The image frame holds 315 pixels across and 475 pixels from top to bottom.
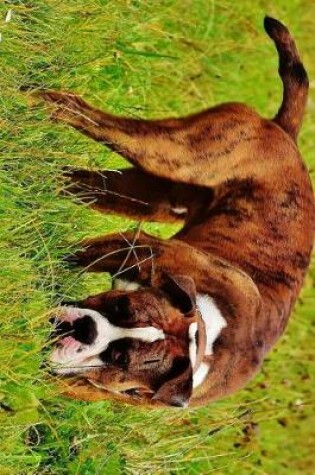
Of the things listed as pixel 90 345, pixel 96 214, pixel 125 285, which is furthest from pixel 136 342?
Answer: pixel 96 214

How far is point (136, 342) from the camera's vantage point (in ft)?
11.0

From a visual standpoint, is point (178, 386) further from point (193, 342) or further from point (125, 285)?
point (125, 285)

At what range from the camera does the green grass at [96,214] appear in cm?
336

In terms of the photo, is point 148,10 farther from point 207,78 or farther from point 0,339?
point 0,339

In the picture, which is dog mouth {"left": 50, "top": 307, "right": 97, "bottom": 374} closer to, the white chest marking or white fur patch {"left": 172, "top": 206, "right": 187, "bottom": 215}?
the white chest marking

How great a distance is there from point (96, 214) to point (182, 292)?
29.7 inches

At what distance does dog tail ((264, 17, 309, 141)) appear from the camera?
433cm

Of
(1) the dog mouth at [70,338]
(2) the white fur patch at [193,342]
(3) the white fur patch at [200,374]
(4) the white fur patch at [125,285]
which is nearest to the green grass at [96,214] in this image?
(1) the dog mouth at [70,338]

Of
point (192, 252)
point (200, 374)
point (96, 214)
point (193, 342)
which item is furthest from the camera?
point (96, 214)

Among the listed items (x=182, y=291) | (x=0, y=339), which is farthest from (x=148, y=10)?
(x=0, y=339)

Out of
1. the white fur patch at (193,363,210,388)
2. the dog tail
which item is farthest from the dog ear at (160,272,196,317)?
the dog tail

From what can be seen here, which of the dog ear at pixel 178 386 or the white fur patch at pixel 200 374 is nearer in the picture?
the dog ear at pixel 178 386

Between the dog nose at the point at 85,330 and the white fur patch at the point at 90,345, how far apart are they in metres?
0.01

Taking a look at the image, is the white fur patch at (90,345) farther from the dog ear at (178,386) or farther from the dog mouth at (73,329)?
the dog ear at (178,386)
